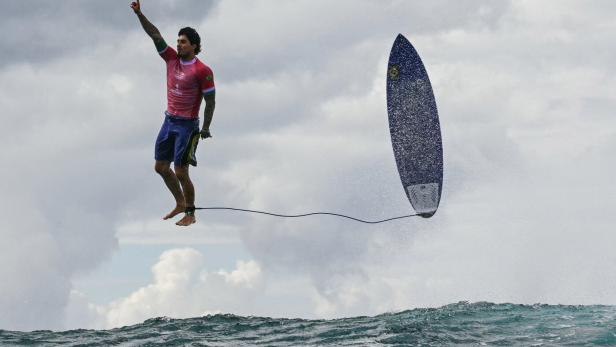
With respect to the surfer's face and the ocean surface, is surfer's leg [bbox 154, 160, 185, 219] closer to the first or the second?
the surfer's face

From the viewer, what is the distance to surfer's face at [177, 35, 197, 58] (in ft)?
42.7

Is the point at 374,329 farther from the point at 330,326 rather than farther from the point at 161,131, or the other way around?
the point at 161,131

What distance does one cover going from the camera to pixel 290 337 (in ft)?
48.8

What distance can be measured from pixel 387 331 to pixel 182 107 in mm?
6462

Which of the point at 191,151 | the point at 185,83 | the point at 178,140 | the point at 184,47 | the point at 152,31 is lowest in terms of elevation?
the point at 191,151

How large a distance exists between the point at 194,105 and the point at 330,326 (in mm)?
6313

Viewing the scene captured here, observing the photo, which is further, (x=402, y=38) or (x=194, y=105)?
(x=402, y=38)

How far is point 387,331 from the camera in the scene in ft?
49.2

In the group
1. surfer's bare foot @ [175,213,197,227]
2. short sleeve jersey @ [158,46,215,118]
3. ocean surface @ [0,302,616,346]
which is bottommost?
ocean surface @ [0,302,616,346]

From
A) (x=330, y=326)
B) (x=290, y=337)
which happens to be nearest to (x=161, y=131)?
(x=290, y=337)

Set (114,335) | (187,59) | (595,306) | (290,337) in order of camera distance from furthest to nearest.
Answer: (595,306) → (114,335) → (290,337) → (187,59)

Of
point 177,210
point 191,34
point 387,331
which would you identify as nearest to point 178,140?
point 177,210

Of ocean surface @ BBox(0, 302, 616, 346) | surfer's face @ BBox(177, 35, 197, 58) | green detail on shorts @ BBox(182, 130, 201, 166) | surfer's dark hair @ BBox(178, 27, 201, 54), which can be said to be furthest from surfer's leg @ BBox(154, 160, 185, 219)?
ocean surface @ BBox(0, 302, 616, 346)

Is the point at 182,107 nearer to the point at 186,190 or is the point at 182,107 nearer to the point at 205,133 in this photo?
the point at 205,133
